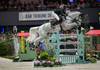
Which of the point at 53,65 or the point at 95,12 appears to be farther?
the point at 95,12

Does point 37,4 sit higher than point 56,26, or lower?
higher

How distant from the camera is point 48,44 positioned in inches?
1027

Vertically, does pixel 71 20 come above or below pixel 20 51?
above

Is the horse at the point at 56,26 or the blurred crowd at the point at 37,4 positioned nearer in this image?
the horse at the point at 56,26

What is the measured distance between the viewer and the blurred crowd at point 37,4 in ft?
148

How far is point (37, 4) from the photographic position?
46.6 meters

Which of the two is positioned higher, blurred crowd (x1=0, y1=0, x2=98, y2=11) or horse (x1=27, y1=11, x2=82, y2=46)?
blurred crowd (x1=0, y1=0, x2=98, y2=11)

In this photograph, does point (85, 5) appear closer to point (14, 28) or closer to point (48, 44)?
point (14, 28)

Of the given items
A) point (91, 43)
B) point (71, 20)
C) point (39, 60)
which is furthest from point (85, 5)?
point (39, 60)

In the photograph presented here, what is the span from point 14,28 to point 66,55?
18.6 metres

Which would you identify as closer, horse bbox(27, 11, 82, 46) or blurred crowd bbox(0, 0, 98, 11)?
horse bbox(27, 11, 82, 46)

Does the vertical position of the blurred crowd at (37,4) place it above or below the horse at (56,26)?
above

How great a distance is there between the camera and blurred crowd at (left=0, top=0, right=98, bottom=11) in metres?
45.1

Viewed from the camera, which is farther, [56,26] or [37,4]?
[37,4]
